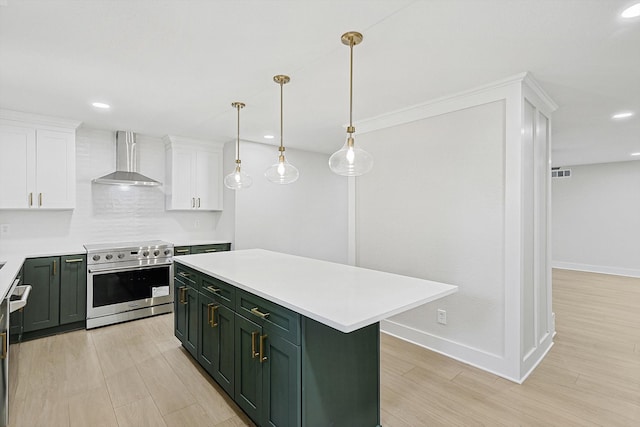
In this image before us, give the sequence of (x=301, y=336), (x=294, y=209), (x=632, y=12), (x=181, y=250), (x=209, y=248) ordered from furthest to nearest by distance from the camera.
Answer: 1. (x=294, y=209)
2. (x=209, y=248)
3. (x=181, y=250)
4. (x=632, y=12)
5. (x=301, y=336)

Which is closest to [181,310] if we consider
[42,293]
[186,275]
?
[186,275]

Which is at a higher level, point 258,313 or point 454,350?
point 258,313

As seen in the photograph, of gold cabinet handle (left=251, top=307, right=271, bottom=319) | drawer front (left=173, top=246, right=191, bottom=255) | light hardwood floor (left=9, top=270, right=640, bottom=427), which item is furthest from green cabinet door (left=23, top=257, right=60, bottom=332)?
gold cabinet handle (left=251, top=307, right=271, bottom=319)

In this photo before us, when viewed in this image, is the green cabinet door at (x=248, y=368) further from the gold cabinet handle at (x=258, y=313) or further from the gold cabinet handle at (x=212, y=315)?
the gold cabinet handle at (x=212, y=315)

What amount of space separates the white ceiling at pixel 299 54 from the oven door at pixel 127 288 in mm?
1823

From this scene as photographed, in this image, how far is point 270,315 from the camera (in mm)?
1800

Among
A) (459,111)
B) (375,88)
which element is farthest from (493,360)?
(375,88)

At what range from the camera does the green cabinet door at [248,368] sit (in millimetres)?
1885

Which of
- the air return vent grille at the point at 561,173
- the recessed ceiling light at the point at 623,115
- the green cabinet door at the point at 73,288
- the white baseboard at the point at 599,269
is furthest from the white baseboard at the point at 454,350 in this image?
the air return vent grille at the point at 561,173

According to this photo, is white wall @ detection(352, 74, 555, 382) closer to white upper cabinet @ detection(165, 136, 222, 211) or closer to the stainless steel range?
white upper cabinet @ detection(165, 136, 222, 211)

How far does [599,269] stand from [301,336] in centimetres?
832

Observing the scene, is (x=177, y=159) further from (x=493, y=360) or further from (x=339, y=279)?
(x=493, y=360)

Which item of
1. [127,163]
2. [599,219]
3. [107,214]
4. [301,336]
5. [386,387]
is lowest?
[386,387]

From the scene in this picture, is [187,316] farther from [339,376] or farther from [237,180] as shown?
[339,376]
